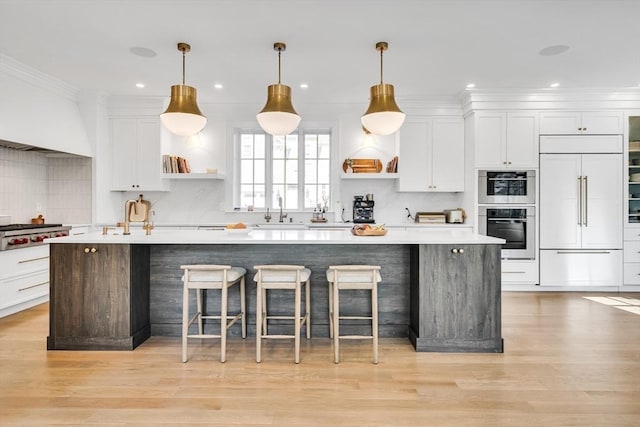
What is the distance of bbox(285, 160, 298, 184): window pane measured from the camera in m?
5.94

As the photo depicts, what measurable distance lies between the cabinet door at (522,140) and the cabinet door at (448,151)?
2.06 feet

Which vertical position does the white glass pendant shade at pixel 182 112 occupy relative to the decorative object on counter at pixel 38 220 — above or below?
above

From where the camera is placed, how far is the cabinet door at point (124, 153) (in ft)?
18.0

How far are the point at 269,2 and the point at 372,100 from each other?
1.11 meters

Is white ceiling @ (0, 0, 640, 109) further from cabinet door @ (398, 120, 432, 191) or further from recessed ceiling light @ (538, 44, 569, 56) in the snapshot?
cabinet door @ (398, 120, 432, 191)

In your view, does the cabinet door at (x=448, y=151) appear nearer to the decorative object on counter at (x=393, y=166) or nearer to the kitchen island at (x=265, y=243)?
the decorative object on counter at (x=393, y=166)

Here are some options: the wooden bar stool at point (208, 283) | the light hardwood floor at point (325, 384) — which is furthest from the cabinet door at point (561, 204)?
the wooden bar stool at point (208, 283)

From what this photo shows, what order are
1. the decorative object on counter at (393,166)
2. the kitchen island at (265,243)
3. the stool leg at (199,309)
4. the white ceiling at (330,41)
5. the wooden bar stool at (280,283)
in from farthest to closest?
the decorative object on counter at (393,166)
the stool leg at (199,309)
the white ceiling at (330,41)
the kitchen island at (265,243)
the wooden bar stool at (280,283)

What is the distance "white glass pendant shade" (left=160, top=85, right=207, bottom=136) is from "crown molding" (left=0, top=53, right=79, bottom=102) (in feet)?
7.50

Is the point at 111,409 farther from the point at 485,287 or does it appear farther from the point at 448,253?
the point at 485,287

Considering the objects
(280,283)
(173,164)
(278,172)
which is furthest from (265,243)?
(173,164)

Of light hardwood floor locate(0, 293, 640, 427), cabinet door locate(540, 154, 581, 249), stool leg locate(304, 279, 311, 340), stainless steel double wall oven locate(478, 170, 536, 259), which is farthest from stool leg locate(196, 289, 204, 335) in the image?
cabinet door locate(540, 154, 581, 249)

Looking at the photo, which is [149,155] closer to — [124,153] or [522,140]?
[124,153]

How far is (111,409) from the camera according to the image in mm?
2098
